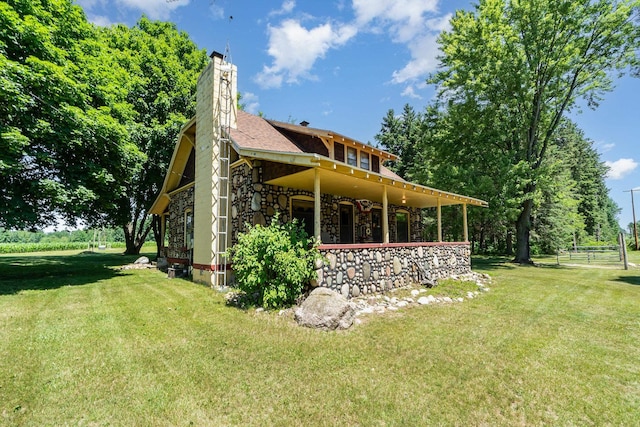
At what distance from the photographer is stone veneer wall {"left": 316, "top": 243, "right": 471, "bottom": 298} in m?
7.20

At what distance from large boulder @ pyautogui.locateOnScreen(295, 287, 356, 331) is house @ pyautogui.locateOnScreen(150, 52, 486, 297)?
82 centimetres

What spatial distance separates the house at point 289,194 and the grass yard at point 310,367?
183 centimetres

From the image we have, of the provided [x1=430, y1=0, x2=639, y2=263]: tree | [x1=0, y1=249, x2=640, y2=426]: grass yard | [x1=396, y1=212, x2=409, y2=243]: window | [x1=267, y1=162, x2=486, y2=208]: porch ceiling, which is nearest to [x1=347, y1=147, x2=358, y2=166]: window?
[x1=267, y1=162, x2=486, y2=208]: porch ceiling

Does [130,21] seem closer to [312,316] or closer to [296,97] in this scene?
[296,97]

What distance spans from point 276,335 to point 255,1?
948 cm

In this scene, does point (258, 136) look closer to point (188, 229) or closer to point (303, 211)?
point (303, 211)

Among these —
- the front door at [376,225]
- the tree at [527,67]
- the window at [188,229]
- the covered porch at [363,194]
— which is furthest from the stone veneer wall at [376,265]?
the tree at [527,67]

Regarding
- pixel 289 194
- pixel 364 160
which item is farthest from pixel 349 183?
pixel 364 160

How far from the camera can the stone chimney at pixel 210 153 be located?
1002 centimetres

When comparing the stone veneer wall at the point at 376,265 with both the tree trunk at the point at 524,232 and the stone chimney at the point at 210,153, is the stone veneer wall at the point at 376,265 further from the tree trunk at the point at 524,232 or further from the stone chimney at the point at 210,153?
the tree trunk at the point at 524,232

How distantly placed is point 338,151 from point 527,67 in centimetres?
1373

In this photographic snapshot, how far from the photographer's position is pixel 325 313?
5734mm

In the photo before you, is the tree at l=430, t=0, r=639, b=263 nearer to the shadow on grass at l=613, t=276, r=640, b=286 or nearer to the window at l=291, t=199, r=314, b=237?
the shadow on grass at l=613, t=276, r=640, b=286

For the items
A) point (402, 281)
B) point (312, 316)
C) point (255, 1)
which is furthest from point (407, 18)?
point (312, 316)
